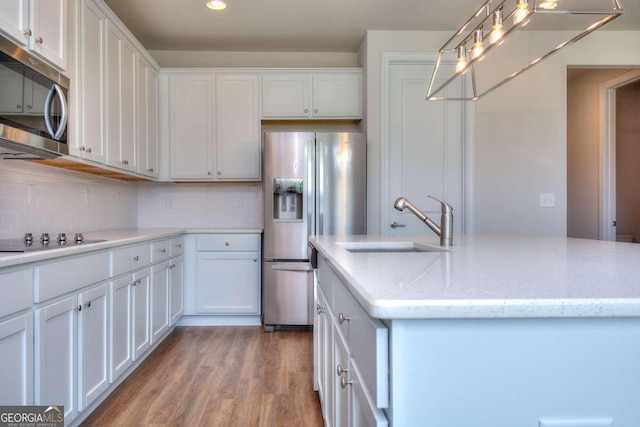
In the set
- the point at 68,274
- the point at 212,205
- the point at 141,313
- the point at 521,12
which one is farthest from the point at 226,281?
the point at 521,12

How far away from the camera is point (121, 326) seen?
7.00 ft

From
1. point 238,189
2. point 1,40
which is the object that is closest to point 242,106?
point 238,189

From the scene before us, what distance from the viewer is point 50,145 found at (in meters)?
1.77

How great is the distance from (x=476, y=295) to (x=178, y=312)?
3038 millimetres

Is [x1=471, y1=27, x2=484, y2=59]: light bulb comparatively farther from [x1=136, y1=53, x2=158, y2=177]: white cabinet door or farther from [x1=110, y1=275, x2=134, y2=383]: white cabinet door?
[x1=136, y1=53, x2=158, y2=177]: white cabinet door

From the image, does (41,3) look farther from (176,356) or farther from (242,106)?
(176,356)

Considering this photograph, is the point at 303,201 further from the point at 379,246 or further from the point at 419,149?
the point at 379,246

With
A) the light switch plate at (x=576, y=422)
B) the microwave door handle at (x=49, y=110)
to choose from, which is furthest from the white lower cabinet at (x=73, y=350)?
the light switch plate at (x=576, y=422)

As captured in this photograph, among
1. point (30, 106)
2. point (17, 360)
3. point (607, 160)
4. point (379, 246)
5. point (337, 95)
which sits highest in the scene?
point (337, 95)

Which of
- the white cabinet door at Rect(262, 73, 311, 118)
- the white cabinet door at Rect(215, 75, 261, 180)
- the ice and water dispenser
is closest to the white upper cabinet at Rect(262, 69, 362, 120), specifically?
the white cabinet door at Rect(262, 73, 311, 118)

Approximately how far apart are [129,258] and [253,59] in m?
2.44

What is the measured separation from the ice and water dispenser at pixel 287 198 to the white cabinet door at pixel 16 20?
1.88m

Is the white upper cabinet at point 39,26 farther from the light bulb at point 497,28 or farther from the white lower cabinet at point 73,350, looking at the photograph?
the light bulb at point 497,28

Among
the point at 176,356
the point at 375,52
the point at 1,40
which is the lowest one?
the point at 176,356
